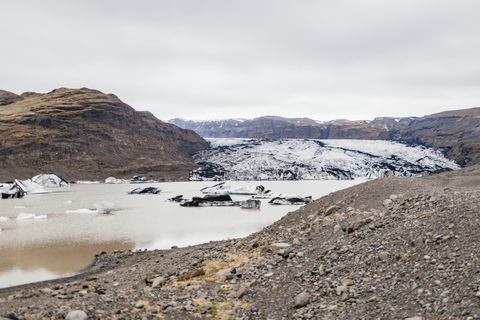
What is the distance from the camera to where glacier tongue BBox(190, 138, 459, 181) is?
73.5 m

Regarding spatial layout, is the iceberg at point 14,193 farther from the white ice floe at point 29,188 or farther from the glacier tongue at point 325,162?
the glacier tongue at point 325,162

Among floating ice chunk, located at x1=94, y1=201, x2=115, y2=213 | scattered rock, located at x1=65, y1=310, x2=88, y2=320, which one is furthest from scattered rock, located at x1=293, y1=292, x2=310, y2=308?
floating ice chunk, located at x1=94, y1=201, x2=115, y2=213

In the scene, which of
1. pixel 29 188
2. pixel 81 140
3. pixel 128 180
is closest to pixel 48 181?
pixel 29 188

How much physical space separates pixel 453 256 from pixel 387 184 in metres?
6.93

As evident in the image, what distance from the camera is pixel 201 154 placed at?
10762cm

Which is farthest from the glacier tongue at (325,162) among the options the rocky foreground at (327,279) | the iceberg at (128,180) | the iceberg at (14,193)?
the rocky foreground at (327,279)

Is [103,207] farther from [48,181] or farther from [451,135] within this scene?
[451,135]

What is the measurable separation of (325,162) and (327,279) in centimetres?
7378

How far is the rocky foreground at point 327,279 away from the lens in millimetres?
5105

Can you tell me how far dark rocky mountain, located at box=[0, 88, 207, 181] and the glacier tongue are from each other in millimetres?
11102

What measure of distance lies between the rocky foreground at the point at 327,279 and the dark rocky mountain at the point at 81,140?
74599mm

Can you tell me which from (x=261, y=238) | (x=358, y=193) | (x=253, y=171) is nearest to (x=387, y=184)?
(x=358, y=193)

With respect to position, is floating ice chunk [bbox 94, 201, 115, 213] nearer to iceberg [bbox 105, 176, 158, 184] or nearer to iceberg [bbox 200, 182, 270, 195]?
iceberg [bbox 200, 182, 270, 195]

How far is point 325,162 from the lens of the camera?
257ft
